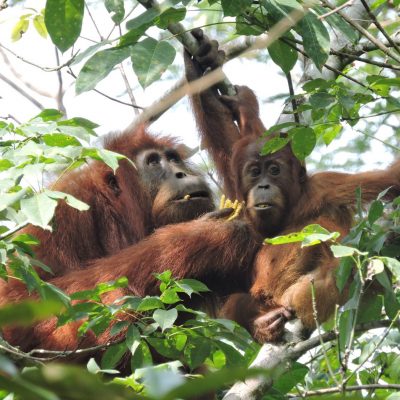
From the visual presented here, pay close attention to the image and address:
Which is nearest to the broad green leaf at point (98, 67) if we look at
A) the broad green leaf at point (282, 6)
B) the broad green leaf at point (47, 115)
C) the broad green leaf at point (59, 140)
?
the broad green leaf at point (59, 140)

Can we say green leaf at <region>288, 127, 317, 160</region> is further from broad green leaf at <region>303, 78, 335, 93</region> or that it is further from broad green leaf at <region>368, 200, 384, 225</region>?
broad green leaf at <region>368, 200, 384, 225</region>

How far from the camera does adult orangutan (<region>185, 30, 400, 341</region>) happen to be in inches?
145

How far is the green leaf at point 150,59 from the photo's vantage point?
263 cm

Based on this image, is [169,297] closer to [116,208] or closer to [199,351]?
[199,351]

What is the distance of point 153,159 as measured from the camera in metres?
5.12

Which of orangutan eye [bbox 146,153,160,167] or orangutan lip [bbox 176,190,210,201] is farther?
orangutan eye [bbox 146,153,160,167]

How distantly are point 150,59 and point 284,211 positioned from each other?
1968 mm

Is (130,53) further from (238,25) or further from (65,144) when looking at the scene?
(238,25)

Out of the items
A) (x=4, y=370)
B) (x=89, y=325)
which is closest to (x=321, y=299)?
(x=89, y=325)

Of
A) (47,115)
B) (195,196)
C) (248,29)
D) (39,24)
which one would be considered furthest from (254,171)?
(39,24)

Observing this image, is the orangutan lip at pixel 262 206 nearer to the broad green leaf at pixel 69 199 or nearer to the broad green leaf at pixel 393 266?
the broad green leaf at pixel 393 266

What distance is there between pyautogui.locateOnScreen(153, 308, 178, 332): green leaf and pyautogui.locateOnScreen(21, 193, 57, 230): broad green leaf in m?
0.64

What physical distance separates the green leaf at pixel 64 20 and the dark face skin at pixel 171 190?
8.30 feet

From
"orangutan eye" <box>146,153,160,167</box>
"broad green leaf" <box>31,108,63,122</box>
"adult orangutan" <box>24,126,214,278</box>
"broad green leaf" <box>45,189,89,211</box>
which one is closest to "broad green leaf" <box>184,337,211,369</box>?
"broad green leaf" <box>45,189,89,211</box>
